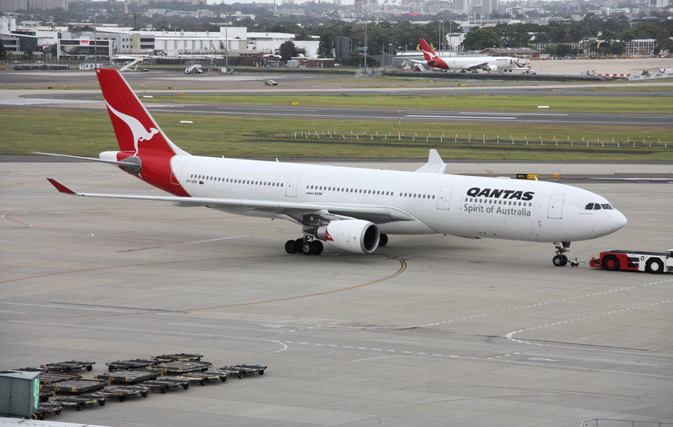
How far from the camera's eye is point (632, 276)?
4112 centimetres

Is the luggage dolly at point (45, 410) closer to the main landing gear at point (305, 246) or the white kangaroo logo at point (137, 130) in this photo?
the main landing gear at point (305, 246)

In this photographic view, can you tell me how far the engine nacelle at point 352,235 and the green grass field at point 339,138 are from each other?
40.0m

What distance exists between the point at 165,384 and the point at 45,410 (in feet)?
12.1

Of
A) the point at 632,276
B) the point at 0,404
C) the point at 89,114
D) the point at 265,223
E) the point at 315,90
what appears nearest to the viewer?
the point at 0,404

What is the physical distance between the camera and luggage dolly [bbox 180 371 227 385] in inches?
961

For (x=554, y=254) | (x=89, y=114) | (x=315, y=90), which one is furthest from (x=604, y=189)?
(x=315, y=90)

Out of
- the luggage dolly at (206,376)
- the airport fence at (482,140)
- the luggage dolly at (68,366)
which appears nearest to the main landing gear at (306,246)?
the luggage dolly at (206,376)

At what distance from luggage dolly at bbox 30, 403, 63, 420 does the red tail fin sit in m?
31.6

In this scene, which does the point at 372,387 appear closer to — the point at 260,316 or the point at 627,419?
the point at 627,419

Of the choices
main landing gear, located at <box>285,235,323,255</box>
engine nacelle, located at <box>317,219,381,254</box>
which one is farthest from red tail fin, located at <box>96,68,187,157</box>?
engine nacelle, located at <box>317,219,381,254</box>

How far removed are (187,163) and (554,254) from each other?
22.0 meters

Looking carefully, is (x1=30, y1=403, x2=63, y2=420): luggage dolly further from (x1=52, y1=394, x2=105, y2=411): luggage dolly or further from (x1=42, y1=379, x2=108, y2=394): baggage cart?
(x1=42, y1=379, x2=108, y2=394): baggage cart

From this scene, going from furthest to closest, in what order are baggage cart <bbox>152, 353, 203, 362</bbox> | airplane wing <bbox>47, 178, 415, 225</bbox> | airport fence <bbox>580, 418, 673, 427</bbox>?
airplane wing <bbox>47, 178, 415, 225</bbox> < baggage cart <bbox>152, 353, 203, 362</bbox> < airport fence <bbox>580, 418, 673, 427</bbox>

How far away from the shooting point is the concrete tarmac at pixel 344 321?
22781mm
